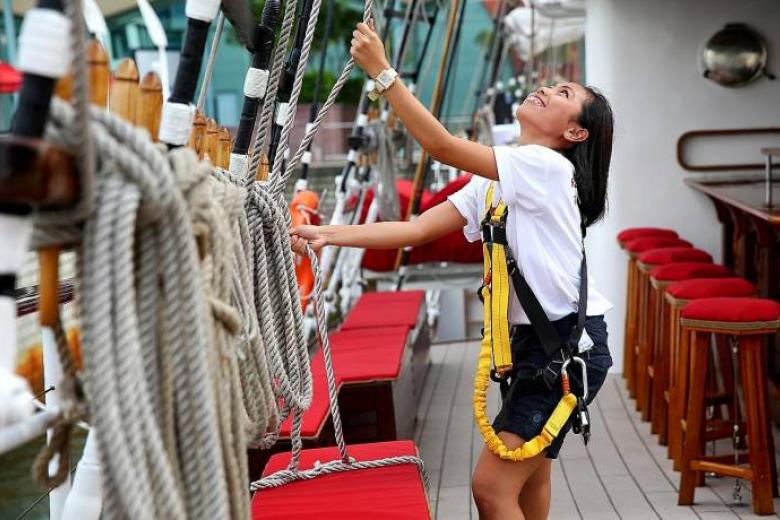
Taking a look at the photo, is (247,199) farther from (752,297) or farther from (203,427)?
(752,297)

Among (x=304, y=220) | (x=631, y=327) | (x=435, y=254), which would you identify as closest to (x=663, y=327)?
(x=631, y=327)

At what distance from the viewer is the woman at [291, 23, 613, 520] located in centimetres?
273

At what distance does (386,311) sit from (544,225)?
348 cm

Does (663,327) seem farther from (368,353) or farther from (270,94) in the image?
(270,94)

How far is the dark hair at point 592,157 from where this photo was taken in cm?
296

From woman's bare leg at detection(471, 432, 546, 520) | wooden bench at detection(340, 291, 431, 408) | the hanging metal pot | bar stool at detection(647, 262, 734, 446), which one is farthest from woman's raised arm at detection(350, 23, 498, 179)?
the hanging metal pot

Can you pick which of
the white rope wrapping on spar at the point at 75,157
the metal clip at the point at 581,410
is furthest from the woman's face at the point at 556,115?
the white rope wrapping on spar at the point at 75,157

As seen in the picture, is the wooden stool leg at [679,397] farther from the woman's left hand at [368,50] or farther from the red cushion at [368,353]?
the woman's left hand at [368,50]

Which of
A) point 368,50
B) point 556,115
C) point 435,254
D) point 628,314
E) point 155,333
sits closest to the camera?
point 155,333

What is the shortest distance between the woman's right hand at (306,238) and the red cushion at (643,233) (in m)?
4.04

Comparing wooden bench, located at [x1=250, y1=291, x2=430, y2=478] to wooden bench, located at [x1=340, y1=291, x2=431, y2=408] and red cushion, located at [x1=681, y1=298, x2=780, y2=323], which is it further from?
red cushion, located at [x1=681, y1=298, x2=780, y2=323]

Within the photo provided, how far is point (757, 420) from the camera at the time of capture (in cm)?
412

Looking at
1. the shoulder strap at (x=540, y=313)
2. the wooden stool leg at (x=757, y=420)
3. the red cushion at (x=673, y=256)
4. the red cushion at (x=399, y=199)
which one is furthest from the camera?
the red cushion at (x=399, y=199)

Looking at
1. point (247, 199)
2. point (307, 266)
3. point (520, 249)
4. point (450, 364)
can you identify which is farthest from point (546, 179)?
point (450, 364)
